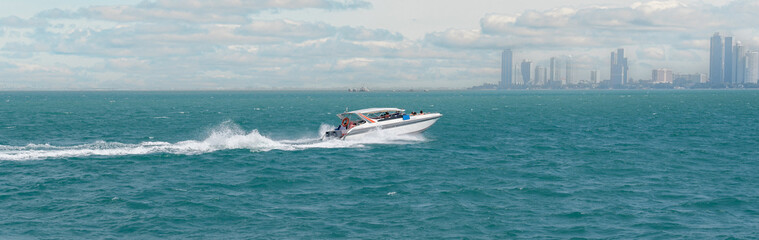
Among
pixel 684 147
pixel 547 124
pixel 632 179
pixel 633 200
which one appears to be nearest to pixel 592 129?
pixel 547 124

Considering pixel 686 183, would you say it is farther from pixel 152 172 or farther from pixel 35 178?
pixel 35 178

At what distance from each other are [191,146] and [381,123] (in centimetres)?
1553

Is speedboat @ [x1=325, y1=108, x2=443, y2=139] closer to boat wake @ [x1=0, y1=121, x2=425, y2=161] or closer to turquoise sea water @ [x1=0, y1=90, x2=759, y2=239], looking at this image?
boat wake @ [x1=0, y1=121, x2=425, y2=161]

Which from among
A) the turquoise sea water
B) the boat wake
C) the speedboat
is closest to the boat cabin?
the speedboat

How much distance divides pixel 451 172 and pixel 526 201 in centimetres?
812

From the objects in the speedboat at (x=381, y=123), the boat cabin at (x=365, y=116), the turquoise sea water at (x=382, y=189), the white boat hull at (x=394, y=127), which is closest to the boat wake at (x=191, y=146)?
the turquoise sea water at (x=382, y=189)

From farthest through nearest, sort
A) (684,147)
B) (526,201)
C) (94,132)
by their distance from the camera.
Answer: (94,132) → (684,147) → (526,201)

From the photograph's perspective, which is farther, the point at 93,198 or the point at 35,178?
the point at 35,178

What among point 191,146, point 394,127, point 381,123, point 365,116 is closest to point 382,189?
point 191,146

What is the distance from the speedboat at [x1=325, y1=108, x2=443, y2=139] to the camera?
165 feet

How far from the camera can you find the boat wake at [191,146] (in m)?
41.5

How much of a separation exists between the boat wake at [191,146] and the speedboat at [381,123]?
558 mm

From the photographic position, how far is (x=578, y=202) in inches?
1070

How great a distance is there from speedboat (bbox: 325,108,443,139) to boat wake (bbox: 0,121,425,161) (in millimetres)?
558
